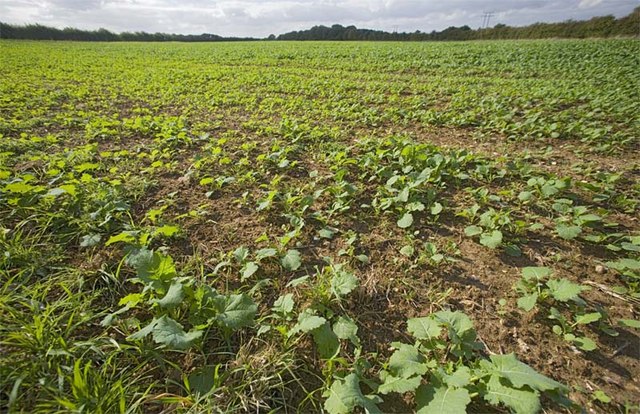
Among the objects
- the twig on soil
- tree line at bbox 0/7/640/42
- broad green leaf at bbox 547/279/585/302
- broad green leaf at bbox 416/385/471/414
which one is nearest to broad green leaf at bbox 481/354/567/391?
broad green leaf at bbox 416/385/471/414

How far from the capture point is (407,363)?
146 centimetres

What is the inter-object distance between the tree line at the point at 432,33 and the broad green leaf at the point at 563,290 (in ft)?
127

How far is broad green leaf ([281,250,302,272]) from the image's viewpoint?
209 cm

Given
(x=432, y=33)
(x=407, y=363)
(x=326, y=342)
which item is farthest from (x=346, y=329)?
(x=432, y=33)

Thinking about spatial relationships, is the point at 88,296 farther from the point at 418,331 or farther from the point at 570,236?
the point at 570,236

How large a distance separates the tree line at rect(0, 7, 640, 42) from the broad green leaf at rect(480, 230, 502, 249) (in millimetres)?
38337

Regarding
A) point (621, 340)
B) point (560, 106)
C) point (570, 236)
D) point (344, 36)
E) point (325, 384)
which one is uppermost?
point (344, 36)

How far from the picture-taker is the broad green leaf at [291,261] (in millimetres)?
2090

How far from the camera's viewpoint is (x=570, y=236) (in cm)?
225

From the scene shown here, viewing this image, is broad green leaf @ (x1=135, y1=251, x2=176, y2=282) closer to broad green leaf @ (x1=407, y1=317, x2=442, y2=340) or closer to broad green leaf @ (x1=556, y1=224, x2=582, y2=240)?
broad green leaf @ (x1=407, y1=317, x2=442, y2=340)

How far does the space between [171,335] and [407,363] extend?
3.99ft

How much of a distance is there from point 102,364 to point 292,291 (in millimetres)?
1145

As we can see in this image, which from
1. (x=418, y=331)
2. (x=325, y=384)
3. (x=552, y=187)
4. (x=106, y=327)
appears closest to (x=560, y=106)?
(x=552, y=187)

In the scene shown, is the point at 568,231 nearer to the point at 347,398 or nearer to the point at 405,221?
the point at 405,221
